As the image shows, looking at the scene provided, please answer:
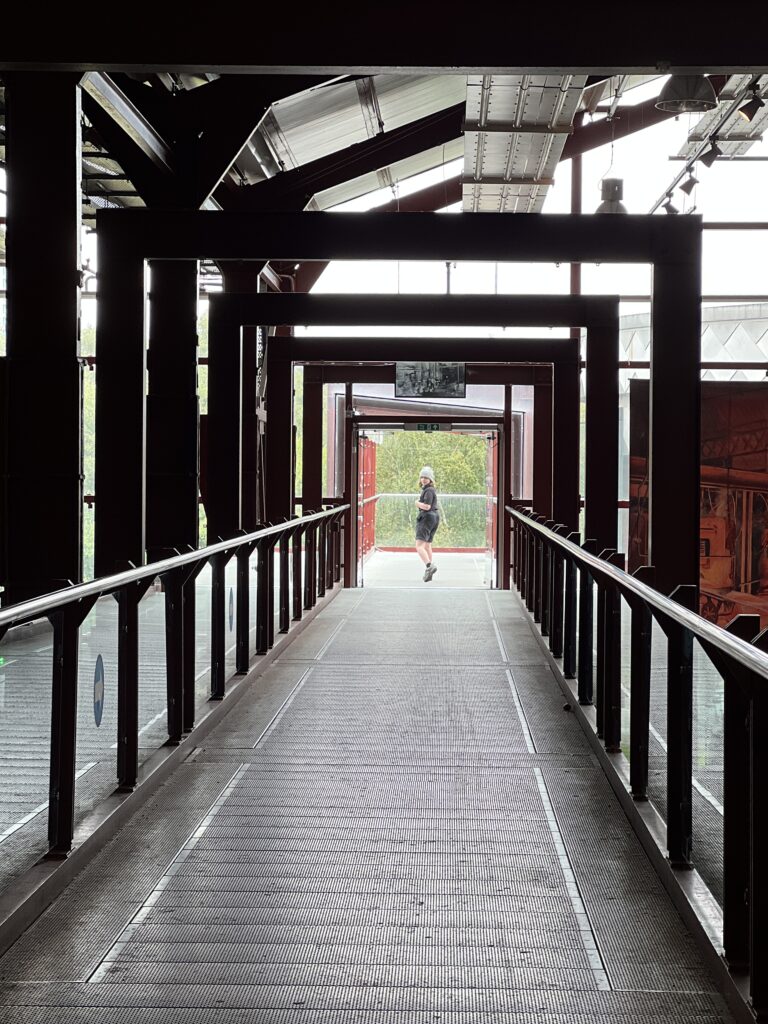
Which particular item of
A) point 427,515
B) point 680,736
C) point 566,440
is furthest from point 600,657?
point 427,515

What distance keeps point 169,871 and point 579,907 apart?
1153mm

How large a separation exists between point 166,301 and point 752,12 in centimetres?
356

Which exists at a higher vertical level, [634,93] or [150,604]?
[634,93]

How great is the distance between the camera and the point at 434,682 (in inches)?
256

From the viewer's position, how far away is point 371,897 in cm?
311

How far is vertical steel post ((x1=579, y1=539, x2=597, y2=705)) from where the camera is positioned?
524cm

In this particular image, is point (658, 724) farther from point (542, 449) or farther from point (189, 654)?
point (542, 449)

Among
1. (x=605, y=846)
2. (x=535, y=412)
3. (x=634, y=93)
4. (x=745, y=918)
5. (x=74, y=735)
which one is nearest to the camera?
(x=745, y=918)

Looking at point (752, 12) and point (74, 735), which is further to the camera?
point (752, 12)

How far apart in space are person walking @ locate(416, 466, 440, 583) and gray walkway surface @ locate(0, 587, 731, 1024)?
1134 centimetres

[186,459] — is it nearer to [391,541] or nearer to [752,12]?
[752,12]

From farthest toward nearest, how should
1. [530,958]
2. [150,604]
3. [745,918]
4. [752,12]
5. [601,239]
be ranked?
[601,239], [150,604], [752,12], [530,958], [745,918]

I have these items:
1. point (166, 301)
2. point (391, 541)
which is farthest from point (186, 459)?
point (391, 541)

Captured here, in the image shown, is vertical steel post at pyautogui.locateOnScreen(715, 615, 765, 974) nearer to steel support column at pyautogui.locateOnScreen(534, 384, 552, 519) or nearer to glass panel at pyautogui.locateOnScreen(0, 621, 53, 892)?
glass panel at pyautogui.locateOnScreen(0, 621, 53, 892)
